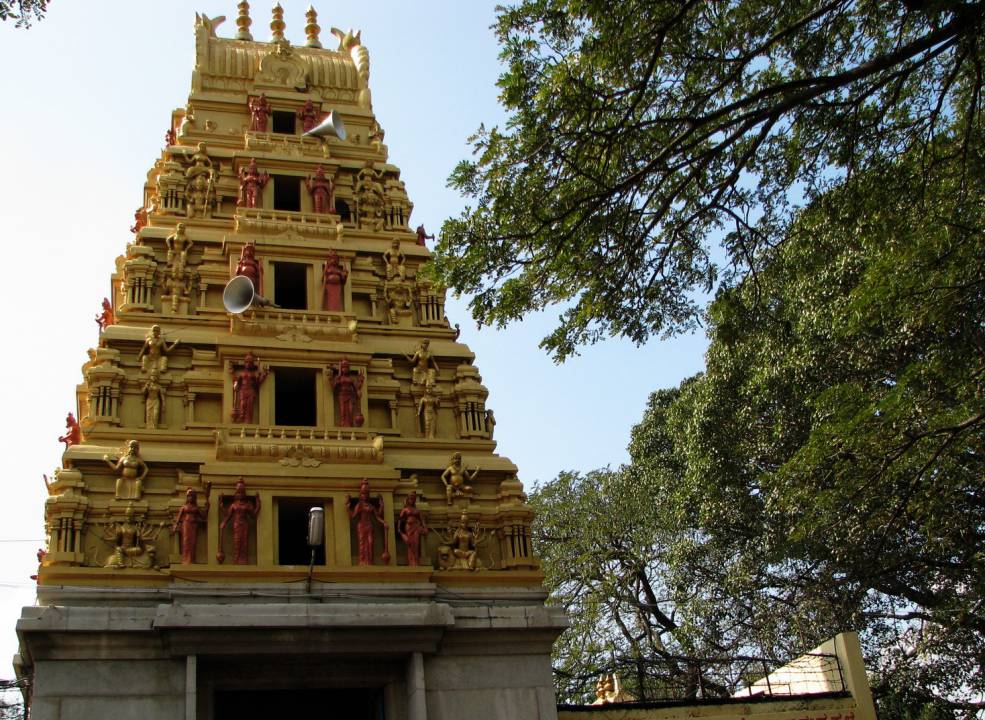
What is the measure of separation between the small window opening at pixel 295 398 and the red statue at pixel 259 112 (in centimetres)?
582

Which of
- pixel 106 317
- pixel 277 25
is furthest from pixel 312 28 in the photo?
pixel 106 317

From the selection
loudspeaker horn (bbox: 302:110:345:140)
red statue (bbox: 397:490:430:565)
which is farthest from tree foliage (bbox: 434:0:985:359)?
loudspeaker horn (bbox: 302:110:345:140)

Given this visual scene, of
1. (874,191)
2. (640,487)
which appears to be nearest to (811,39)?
(874,191)

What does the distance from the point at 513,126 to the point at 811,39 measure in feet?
11.8

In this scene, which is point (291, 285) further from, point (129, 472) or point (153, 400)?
point (129, 472)

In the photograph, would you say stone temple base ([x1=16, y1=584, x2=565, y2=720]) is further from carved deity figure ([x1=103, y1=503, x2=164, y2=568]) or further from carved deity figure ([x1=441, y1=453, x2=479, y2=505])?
carved deity figure ([x1=441, y1=453, x2=479, y2=505])

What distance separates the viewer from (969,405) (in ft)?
51.0

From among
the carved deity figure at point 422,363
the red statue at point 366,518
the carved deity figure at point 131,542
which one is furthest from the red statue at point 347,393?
the carved deity figure at point 131,542

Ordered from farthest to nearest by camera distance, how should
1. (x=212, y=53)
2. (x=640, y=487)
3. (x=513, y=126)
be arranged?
(x=640, y=487), (x=212, y=53), (x=513, y=126)

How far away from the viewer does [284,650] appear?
14.6 metres

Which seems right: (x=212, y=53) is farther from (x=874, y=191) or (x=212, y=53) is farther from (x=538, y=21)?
(x=874, y=191)

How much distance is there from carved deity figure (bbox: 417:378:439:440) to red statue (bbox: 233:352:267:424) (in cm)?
259

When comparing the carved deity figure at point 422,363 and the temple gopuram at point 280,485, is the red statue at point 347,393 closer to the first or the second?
the temple gopuram at point 280,485

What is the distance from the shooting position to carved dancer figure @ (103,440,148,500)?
15672 millimetres
